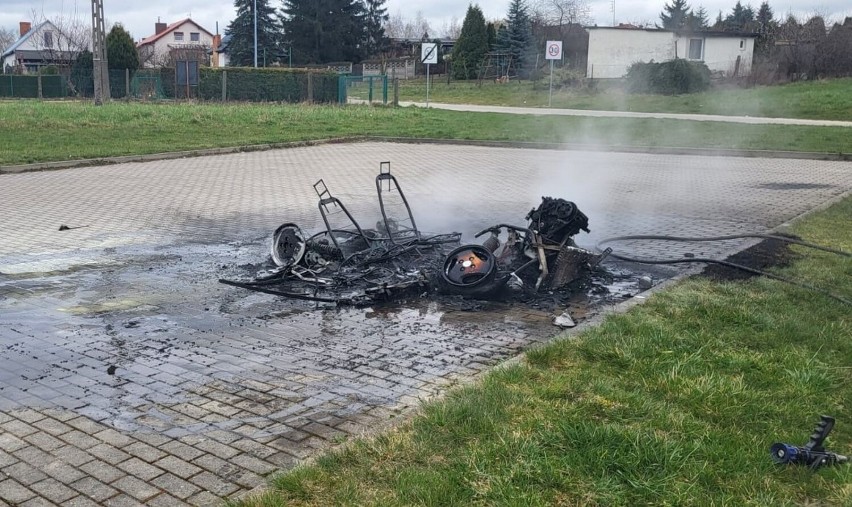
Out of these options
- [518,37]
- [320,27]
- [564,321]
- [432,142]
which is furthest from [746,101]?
[320,27]

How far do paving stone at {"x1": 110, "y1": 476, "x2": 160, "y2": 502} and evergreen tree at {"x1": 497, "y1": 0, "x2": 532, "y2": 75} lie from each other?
4647cm

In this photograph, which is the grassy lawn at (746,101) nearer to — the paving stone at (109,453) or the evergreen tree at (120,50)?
the paving stone at (109,453)

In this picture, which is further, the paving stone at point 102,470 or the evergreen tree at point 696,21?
the evergreen tree at point 696,21

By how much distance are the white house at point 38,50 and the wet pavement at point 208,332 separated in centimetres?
4930

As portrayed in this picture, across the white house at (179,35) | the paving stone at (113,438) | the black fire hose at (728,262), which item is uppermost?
the white house at (179,35)

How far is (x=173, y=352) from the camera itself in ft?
17.6

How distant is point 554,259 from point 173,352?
132 inches

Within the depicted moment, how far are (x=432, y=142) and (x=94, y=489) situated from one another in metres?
19.3

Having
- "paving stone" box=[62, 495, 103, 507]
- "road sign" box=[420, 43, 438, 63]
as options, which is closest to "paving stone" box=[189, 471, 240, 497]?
"paving stone" box=[62, 495, 103, 507]

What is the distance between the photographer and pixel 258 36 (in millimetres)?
61969

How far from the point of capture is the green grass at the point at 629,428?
331cm

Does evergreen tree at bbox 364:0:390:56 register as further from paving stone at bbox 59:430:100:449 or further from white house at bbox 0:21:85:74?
paving stone at bbox 59:430:100:449

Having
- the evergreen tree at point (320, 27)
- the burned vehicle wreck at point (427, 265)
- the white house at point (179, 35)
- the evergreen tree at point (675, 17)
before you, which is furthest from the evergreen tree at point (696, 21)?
the white house at point (179, 35)

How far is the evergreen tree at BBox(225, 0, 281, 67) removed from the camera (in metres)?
62.0
